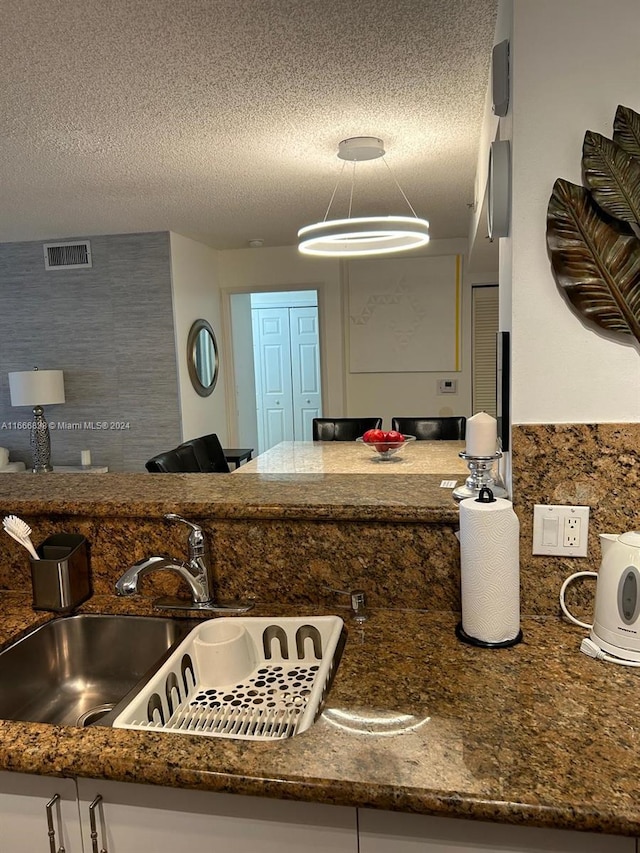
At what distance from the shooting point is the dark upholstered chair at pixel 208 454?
149 inches

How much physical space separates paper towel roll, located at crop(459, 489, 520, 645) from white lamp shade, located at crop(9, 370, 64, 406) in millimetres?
4467

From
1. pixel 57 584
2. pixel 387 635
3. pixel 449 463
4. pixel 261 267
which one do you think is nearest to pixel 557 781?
pixel 387 635

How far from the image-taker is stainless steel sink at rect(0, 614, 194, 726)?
1.38 m

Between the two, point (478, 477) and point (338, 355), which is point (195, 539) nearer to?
point (478, 477)

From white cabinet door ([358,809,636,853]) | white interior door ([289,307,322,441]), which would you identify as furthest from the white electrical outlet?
white interior door ([289,307,322,441])

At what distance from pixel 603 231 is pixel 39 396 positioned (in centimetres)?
462

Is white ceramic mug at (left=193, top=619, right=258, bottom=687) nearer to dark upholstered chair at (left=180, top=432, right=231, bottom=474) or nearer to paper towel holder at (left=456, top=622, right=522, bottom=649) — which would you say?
paper towel holder at (left=456, top=622, right=522, bottom=649)

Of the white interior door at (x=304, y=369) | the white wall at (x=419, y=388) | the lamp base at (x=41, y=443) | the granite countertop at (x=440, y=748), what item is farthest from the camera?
the white interior door at (x=304, y=369)

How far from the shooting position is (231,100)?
2398 mm

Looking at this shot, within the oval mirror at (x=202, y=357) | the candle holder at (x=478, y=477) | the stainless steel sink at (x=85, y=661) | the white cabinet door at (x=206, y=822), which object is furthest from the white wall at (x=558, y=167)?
the oval mirror at (x=202, y=357)

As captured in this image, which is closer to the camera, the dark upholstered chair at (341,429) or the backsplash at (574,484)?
the backsplash at (574,484)

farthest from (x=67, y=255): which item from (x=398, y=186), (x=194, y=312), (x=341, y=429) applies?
(x=398, y=186)

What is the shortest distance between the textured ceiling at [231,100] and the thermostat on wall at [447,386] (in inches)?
74.8

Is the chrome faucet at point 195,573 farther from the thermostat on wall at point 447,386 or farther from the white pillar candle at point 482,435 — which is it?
the thermostat on wall at point 447,386
